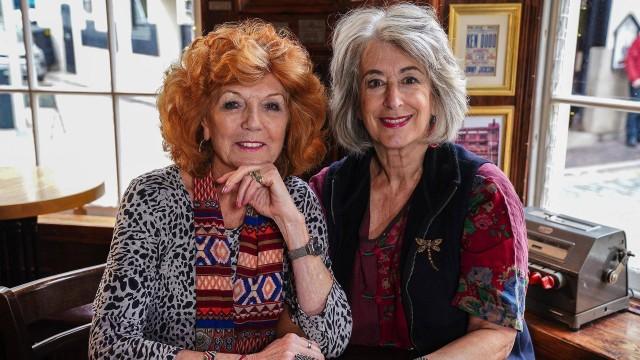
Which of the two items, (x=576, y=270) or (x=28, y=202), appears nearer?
(x=576, y=270)

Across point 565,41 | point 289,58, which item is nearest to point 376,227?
point 289,58

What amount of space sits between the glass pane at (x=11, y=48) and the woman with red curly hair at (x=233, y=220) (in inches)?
76.0

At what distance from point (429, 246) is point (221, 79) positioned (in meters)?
0.62

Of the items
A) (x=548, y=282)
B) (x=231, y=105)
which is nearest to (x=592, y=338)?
(x=548, y=282)

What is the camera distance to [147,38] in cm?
285

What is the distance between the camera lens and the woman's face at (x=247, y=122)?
1.32m

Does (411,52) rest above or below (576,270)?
above

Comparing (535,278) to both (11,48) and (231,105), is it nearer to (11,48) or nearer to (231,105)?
(231,105)

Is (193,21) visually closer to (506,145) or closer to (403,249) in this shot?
(506,145)

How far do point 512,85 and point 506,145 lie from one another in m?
0.22

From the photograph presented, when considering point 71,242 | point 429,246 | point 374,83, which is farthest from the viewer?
point 71,242

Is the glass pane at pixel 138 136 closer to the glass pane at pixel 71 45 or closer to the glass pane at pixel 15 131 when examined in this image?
the glass pane at pixel 71 45

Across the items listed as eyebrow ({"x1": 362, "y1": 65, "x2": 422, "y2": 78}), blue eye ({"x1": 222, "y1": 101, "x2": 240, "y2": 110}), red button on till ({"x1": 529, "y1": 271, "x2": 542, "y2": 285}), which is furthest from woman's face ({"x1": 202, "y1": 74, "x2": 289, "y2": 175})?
red button on till ({"x1": 529, "y1": 271, "x2": 542, "y2": 285})

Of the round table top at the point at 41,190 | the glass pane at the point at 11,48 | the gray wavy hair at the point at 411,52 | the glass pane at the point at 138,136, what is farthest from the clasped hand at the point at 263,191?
the glass pane at the point at 11,48
